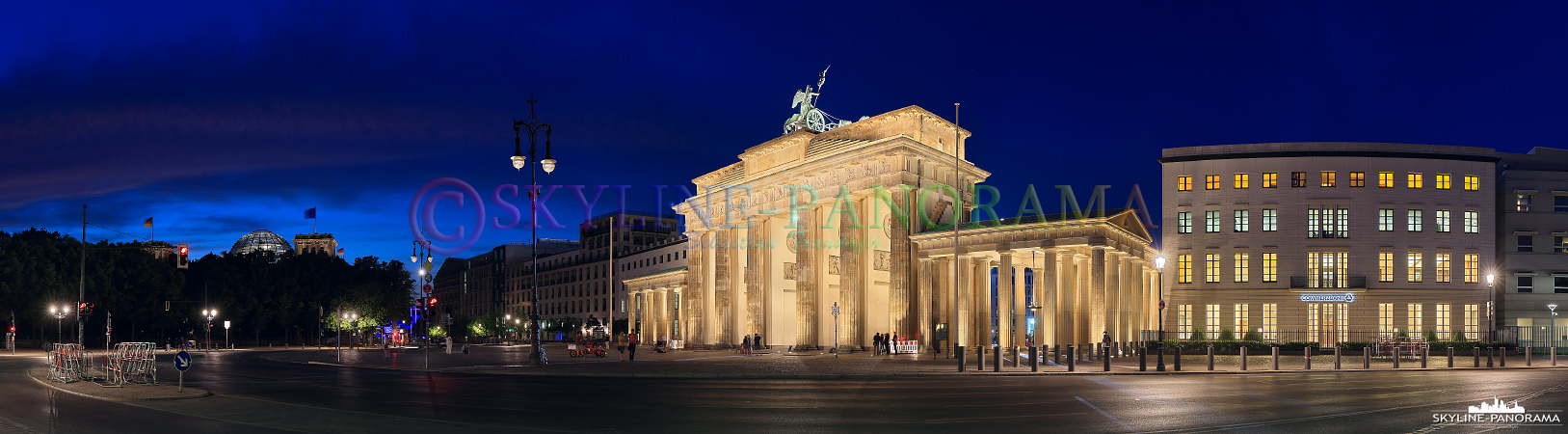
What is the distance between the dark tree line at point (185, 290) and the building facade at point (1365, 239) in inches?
2359

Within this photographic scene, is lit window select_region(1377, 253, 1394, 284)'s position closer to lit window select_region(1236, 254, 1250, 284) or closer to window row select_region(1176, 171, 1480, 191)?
window row select_region(1176, 171, 1480, 191)

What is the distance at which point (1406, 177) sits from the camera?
2237 inches

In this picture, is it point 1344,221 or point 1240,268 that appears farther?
point 1240,268

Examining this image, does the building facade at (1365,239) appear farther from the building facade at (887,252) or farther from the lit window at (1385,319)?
the building facade at (887,252)

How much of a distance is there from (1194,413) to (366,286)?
99.4m

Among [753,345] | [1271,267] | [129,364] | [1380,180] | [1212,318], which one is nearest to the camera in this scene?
[129,364]

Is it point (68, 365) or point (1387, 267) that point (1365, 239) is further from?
point (68, 365)

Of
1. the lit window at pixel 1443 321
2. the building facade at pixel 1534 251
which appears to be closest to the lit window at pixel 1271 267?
the lit window at pixel 1443 321

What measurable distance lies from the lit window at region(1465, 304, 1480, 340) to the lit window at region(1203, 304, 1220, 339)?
14.2 meters

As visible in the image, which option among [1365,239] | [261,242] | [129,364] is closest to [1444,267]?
[1365,239]

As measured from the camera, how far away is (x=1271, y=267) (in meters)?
57.5

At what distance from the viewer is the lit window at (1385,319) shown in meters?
56.2

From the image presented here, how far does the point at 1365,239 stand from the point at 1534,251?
11573mm

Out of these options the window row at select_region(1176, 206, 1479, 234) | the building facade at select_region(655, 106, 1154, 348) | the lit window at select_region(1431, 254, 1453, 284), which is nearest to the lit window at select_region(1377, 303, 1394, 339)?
the lit window at select_region(1431, 254, 1453, 284)
